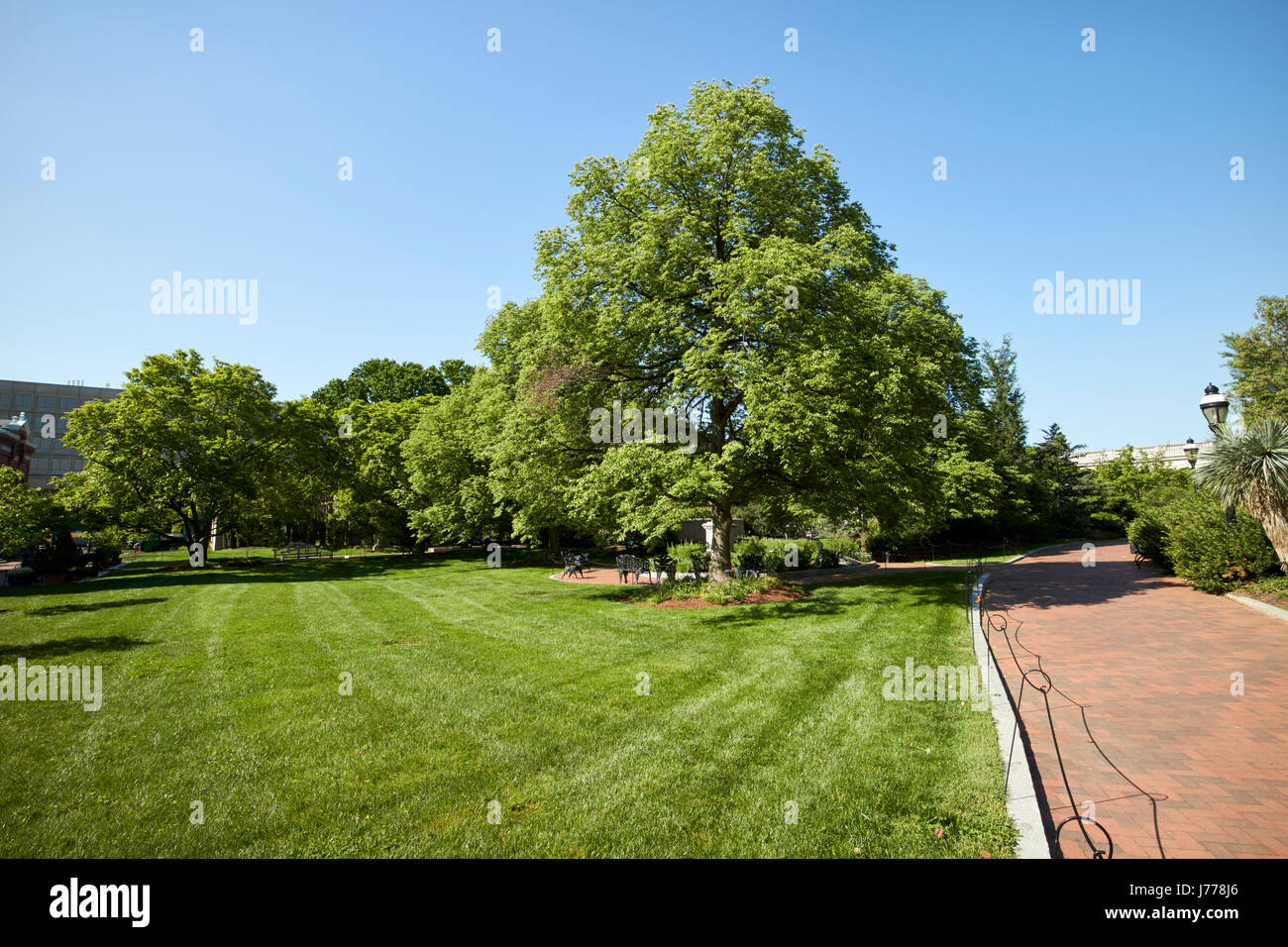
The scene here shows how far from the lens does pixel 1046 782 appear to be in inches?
195

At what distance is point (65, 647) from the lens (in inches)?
396

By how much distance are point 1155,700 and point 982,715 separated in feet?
8.15

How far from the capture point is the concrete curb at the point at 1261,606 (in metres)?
11.2

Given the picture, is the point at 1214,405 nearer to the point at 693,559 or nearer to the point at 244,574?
the point at 693,559

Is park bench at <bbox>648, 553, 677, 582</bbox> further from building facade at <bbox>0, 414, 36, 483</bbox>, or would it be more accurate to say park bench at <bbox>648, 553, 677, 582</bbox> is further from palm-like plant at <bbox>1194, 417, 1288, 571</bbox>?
building facade at <bbox>0, 414, 36, 483</bbox>

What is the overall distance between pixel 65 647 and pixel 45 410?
5415 inches

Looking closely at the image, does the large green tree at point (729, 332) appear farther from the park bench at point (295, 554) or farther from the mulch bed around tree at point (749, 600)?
the park bench at point (295, 554)

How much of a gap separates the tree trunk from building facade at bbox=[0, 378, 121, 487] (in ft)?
376

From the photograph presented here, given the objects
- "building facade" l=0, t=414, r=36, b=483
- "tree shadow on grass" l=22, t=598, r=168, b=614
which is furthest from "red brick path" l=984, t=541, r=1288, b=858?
"building facade" l=0, t=414, r=36, b=483

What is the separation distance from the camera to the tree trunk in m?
16.1

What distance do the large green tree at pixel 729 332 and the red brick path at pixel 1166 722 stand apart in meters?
5.28

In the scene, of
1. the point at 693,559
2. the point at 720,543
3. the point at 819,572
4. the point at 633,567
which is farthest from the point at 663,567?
the point at 819,572
